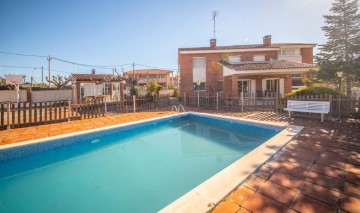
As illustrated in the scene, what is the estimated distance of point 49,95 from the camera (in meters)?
25.6

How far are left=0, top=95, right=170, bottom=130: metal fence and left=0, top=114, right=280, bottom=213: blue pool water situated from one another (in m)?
3.60

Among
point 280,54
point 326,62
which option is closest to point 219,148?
point 326,62

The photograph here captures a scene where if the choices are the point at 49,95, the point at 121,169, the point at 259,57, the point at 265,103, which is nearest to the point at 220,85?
the point at 259,57

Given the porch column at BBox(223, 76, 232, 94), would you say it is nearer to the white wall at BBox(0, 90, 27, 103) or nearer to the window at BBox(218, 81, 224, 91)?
the window at BBox(218, 81, 224, 91)

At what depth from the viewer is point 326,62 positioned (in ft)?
46.9

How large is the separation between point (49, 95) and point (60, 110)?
2106 cm

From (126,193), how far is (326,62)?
1781 centimetres

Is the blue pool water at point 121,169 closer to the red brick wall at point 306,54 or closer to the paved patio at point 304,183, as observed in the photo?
the paved patio at point 304,183

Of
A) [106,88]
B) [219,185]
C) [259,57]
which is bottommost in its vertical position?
[219,185]

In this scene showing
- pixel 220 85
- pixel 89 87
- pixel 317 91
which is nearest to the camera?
pixel 317 91

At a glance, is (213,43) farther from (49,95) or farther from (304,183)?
(49,95)

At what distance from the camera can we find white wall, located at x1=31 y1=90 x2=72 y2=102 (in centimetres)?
2442

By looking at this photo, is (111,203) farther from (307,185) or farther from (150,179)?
(307,185)

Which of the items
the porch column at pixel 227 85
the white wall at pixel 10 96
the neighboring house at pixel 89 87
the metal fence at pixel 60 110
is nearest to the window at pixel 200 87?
the porch column at pixel 227 85
